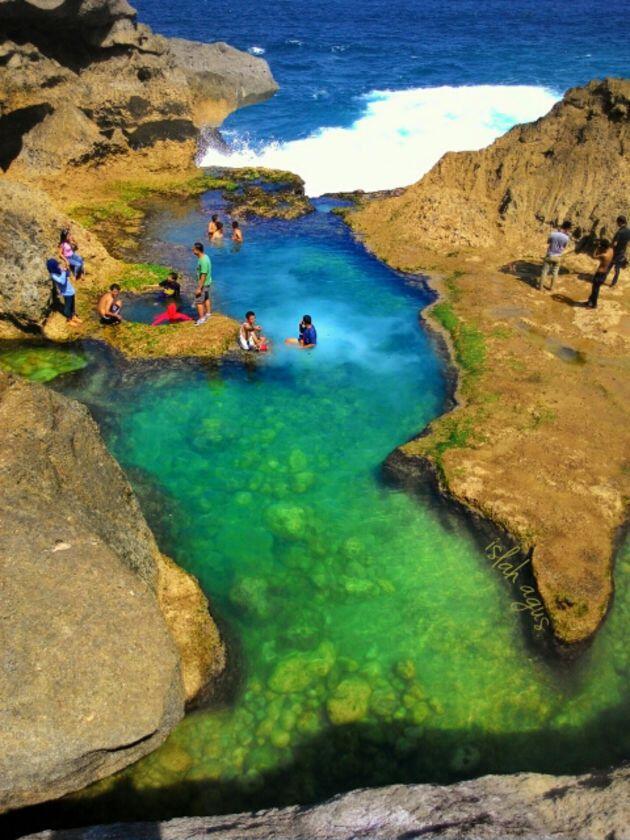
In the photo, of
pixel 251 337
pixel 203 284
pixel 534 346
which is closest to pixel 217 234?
pixel 203 284

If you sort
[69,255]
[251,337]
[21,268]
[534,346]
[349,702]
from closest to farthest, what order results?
[349,702], [21,268], [534,346], [251,337], [69,255]

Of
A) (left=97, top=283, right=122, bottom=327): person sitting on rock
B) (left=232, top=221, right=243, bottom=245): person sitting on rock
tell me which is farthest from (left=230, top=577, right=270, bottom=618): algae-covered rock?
(left=232, top=221, right=243, bottom=245): person sitting on rock

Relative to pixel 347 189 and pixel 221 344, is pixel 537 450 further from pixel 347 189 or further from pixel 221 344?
pixel 347 189

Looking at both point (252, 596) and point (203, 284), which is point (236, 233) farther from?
point (252, 596)

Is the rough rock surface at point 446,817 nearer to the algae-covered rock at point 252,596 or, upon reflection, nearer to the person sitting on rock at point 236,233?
the algae-covered rock at point 252,596

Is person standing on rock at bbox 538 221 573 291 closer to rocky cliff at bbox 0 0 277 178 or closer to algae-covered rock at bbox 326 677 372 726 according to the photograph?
algae-covered rock at bbox 326 677 372 726

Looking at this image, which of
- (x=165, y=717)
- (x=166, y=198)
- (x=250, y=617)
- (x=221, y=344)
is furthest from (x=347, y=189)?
(x=165, y=717)
